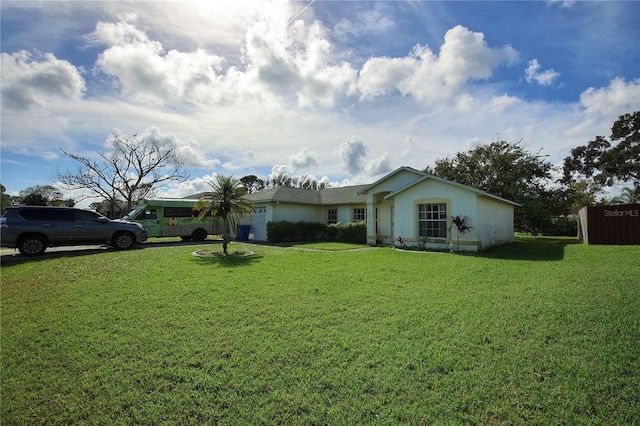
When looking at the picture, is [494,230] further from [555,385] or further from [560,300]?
[555,385]

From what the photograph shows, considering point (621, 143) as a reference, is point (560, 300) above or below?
below

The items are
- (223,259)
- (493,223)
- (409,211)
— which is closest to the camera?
(223,259)

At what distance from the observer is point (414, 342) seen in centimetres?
417

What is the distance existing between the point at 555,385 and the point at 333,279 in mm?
5249

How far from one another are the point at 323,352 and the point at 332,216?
19319mm

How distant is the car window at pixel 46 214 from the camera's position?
11891 mm

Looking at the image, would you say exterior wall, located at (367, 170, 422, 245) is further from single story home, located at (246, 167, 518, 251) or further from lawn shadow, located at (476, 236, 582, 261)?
lawn shadow, located at (476, 236, 582, 261)

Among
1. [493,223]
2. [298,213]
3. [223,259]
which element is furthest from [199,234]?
[493,223]

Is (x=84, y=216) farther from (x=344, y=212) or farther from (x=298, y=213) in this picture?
(x=344, y=212)

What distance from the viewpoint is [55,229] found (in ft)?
40.4

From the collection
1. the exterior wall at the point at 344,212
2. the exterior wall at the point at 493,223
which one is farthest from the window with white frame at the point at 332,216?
the exterior wall at the point at 493,223

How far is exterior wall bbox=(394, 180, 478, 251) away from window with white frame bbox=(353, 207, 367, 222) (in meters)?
4.75

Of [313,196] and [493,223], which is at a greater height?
[313,196]

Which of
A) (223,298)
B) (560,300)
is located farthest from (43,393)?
(560,300)
